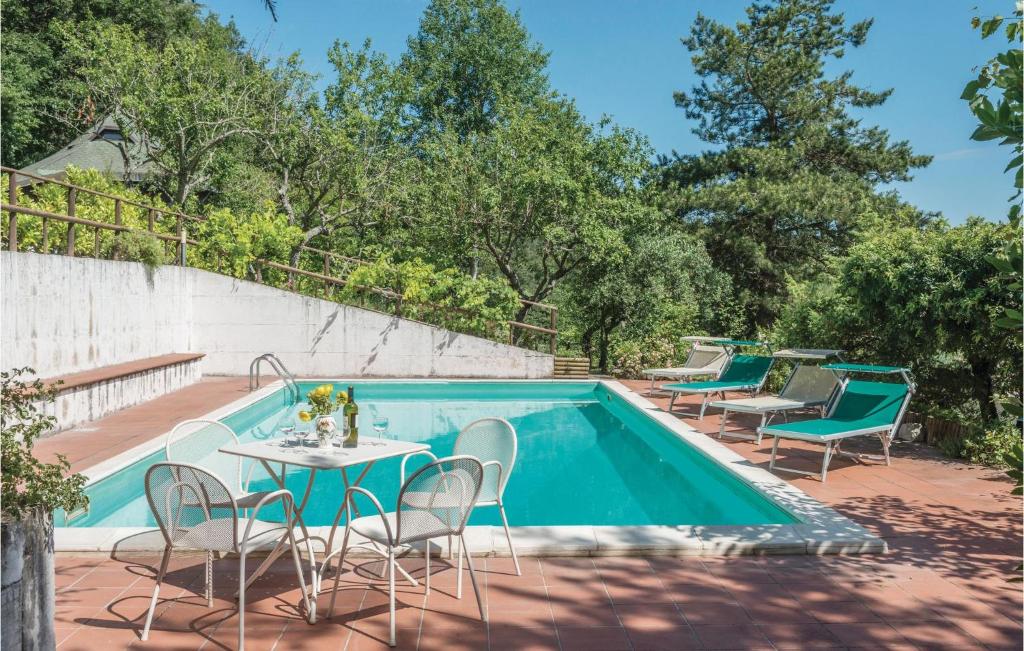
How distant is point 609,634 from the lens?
345cm

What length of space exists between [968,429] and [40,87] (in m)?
27.2

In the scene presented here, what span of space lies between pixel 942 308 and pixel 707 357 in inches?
204

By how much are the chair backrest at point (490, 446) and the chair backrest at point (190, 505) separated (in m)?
1.40

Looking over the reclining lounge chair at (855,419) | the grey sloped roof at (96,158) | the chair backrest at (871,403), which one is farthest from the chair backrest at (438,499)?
the grey sloped roof at (96,158)

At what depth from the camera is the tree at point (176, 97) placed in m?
18.1

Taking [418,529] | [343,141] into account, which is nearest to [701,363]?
[418,529]

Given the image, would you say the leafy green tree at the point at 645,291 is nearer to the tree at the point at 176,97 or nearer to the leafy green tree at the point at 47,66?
the tree at the point at 176,97

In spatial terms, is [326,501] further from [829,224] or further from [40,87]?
[40,87]

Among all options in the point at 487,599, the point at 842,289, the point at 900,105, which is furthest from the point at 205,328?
the point at 900,105

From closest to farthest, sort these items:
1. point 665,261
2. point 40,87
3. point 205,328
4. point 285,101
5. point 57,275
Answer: point 57,275 → point 205,328 → point 665,261 → point 285,101 → point 40,87

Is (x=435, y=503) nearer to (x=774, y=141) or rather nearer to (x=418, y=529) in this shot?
(x=418, y=529)

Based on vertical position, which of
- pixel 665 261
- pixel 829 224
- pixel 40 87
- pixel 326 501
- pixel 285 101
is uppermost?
pixel 40 87

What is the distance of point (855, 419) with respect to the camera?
23.8 ft

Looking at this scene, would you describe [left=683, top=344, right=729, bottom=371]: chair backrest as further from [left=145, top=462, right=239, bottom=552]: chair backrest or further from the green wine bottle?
[left=145, top=462, right=239, bottom=552]: chair backrest
